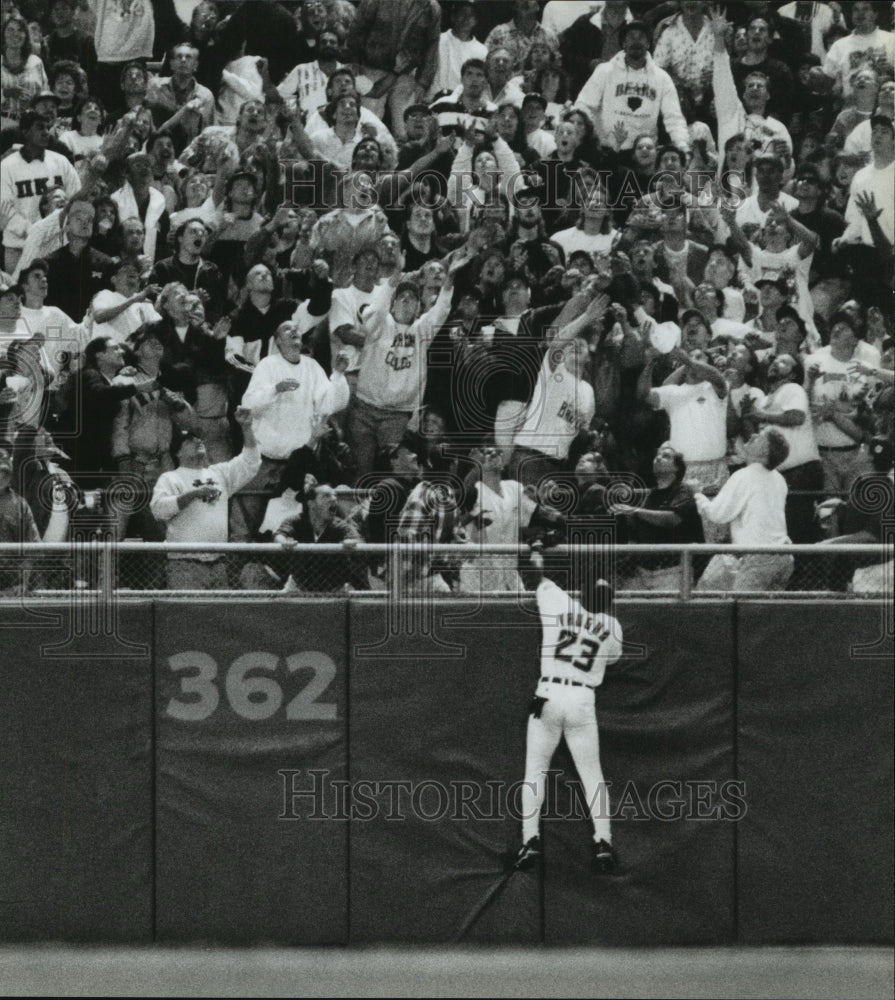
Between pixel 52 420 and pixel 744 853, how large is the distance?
5.14 meters

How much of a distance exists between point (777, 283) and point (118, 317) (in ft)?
14.9

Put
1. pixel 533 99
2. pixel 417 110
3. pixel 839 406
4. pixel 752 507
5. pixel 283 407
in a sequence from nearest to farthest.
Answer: pixel 752 507 → pixel 283 407 → pixel 839 406 → pixel 417 110 → pixel 533 99

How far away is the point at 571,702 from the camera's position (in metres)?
8.25

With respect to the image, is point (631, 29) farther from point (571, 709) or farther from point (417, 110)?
point (571, 709)

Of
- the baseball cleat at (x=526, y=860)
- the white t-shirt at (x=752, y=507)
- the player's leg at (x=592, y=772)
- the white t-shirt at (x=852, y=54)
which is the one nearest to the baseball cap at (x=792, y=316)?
the white t-shirt at (x=752, y=507)

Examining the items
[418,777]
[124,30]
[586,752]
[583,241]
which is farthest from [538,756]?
[124,30]

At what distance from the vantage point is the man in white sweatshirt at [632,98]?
10.9m

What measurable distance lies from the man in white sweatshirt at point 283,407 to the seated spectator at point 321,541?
1.70 ft

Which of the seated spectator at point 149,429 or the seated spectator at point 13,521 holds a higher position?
the seated spectator at point 149,429

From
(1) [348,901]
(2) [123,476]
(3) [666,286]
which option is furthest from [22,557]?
(3) [666,286]

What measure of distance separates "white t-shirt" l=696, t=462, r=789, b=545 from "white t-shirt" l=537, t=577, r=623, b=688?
4.14 feet

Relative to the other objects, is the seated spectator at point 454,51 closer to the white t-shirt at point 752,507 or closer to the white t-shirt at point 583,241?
the white t-shirt at point 583,241

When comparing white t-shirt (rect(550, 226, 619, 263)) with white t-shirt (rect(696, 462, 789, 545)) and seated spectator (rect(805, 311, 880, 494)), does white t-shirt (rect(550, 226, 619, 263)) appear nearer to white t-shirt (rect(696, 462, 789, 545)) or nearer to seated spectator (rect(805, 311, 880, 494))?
seated spectator (rect(805, 311, 880, 494))

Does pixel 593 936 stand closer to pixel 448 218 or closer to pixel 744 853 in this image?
pixel 744 853
